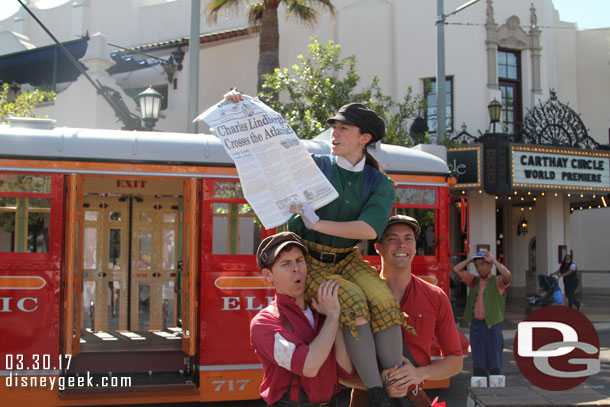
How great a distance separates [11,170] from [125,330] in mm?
4611

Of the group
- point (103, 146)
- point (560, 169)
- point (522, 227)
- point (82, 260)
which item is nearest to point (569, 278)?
point (560, 169)

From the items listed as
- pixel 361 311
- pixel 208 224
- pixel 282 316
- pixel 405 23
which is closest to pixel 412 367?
pixel 361 311

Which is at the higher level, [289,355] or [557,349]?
[289,355]

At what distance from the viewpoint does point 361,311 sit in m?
2.89

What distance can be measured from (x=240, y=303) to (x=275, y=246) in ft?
14.0

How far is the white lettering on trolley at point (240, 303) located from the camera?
23.4 feet

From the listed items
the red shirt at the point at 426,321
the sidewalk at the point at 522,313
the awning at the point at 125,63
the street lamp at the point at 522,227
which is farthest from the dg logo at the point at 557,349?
the awning at the point at 125,63

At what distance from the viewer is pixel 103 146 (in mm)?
6996

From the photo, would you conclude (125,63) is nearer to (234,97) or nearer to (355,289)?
(234,97)

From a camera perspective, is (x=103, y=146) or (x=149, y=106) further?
(x=149, y=106)

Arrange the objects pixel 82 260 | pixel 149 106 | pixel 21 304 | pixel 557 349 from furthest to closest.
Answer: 1. pixel 149 106
2. pixel 82 260
3. pixel 21 304
4. pixel 557 349

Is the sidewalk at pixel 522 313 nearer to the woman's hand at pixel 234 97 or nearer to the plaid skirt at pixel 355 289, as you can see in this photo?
the plaid skirt at pixel 355 289

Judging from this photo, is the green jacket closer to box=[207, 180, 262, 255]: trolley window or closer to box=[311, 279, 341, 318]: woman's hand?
box=[207, 180, 262, 255]: trolley window

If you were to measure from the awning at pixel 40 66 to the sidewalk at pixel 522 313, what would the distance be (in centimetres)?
1478
